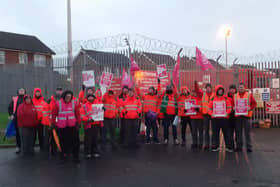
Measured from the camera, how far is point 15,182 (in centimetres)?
580

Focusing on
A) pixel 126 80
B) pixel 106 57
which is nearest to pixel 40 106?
pixel 126 80

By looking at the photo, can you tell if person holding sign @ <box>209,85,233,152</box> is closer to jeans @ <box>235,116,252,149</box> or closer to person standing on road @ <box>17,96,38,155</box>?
jeans @ <box>235,116,252,149</box>

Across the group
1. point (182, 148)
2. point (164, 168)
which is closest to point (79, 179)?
point (164, 168)

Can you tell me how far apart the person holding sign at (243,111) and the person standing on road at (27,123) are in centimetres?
549

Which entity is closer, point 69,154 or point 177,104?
point 69,154

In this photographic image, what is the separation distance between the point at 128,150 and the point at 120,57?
3.66 metres

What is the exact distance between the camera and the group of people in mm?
7344

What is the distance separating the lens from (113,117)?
8992 millimetres

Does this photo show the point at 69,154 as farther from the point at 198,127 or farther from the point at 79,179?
the point at 198,127

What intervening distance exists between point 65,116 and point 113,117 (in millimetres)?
2101

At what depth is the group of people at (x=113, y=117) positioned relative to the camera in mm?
7344

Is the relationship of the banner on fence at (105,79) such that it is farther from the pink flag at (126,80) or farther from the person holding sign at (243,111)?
the person holding sign at (243,111)

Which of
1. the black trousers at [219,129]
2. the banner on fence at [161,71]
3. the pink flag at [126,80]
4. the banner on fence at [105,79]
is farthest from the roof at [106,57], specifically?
Result: the black trousers at [219,129]

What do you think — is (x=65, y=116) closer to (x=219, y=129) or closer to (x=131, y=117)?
(x=131, y=117)
